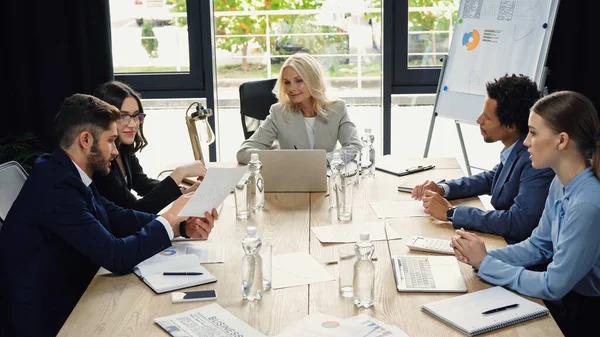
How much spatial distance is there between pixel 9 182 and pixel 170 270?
919 millimetres

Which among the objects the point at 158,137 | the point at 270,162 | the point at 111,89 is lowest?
the point at 158,137

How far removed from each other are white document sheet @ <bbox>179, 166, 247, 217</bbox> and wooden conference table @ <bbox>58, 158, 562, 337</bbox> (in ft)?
0.53

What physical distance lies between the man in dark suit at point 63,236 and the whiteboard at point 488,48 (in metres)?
2.67

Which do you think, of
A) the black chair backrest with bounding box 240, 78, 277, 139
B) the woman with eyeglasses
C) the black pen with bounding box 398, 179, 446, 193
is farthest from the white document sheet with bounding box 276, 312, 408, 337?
the black chair backrest with bounding box 240, 78, 277, 139

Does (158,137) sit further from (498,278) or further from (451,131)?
(498,278)

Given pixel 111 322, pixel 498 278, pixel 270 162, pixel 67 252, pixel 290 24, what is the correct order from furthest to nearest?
1. pixel 290 24
2. pixel 270 162
3. pixel 67 252
4. pixel 498 278
5. pixel 111 322

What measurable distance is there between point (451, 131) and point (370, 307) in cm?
376

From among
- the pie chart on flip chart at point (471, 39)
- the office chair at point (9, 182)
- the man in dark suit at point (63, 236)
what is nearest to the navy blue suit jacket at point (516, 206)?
the man in dark suit at point (63, 236)

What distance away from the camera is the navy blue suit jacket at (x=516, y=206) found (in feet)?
8.21

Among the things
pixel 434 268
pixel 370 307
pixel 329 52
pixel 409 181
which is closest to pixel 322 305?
pixel 370 307

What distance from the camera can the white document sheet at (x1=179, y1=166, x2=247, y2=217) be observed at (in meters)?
2.32

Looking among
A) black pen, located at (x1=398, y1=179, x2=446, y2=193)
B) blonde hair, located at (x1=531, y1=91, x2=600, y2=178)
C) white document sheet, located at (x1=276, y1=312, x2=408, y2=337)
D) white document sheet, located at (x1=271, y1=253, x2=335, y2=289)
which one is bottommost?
black pen, located at (x1=398, y1=179, x2=446, y2=193)

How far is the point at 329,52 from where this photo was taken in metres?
5.24

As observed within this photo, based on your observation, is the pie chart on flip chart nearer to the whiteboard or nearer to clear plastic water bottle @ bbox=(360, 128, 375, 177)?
the whiteboard
